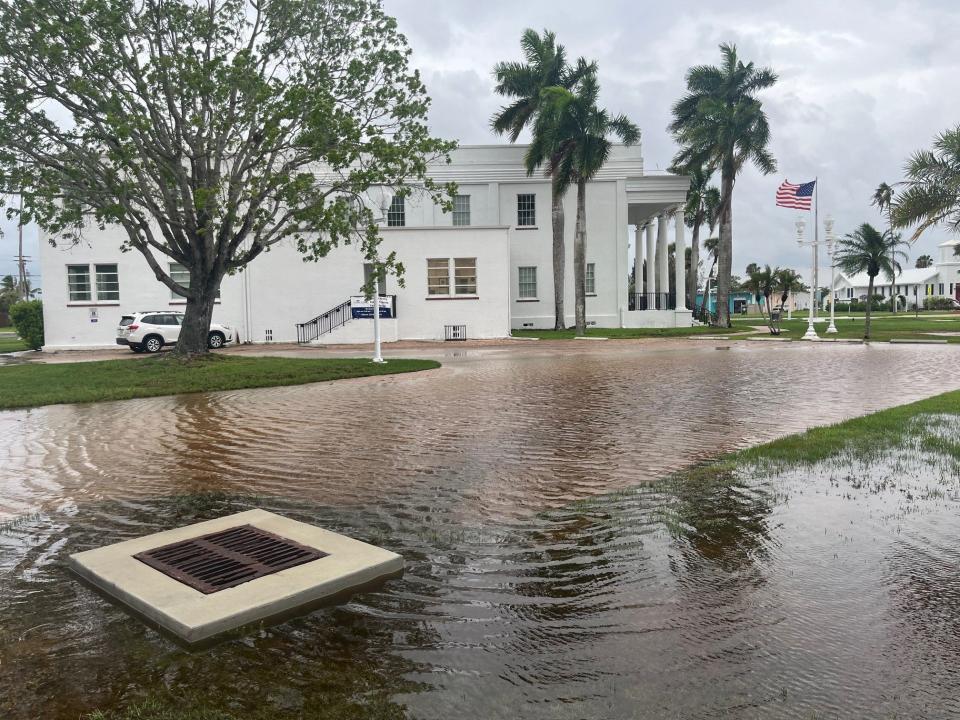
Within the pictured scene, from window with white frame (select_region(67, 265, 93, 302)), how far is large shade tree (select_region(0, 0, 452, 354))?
1409 cm

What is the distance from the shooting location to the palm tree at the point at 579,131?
1300 inches

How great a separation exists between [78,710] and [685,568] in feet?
10.3

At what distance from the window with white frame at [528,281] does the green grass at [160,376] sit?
20368 mm

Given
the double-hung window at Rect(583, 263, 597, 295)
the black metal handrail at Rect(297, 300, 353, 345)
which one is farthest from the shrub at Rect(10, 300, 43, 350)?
the double-hung window at Rect(583, 263, 597, 295)

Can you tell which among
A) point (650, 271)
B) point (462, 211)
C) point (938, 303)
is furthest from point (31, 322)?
point (938, 303)

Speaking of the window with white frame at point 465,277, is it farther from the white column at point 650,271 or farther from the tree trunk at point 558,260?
the white column at point 650,271

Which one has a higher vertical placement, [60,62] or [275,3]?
[275,3]

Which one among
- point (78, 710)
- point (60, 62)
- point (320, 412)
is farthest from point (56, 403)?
point (78, 710)

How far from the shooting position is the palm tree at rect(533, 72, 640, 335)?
33031 mm

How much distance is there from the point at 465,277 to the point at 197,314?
15.2 meters

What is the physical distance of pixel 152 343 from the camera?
28.0 m

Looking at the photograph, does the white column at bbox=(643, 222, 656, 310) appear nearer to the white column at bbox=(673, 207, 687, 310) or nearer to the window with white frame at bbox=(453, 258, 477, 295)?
the white column at bbox=(673, 207, 687, 310)

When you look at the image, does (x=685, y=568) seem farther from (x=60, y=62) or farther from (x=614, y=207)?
(x=614, y=207)

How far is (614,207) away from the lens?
39750 mm
